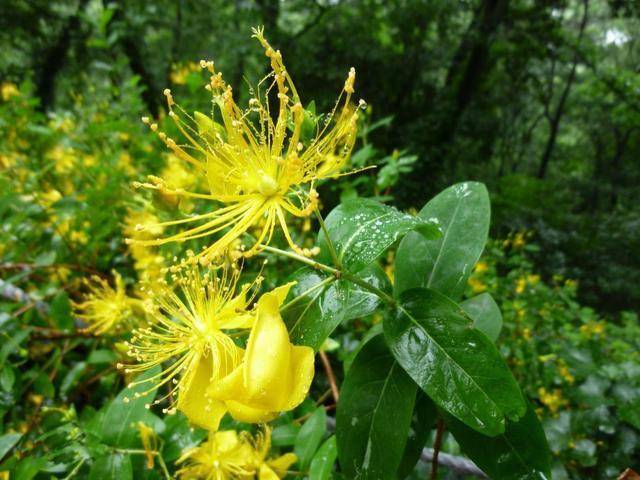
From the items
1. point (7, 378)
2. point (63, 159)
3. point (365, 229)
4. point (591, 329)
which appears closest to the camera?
point (365, 229)

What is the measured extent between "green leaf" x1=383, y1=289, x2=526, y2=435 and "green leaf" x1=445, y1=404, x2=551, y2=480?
10 centimetres

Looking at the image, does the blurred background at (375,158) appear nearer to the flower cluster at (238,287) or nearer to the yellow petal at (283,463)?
the flower cluster at (238,287)

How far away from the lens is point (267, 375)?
552 millimetres

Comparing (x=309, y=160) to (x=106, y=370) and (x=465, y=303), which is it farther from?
(x=106, y=370)

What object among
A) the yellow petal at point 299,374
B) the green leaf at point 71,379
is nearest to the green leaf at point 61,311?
the green leaf at point 71,379

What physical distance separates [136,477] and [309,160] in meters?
0.74

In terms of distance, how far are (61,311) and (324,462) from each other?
909 millimetres

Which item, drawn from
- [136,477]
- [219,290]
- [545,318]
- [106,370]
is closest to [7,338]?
[106,370]

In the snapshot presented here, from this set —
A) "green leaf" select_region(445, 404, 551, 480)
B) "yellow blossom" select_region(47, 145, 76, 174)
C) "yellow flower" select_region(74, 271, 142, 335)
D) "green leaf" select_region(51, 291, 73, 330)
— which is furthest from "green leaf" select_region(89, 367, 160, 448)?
"yellow blossom" select_region(47, 145, 76, 174)

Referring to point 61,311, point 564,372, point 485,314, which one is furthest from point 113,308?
point 564,372

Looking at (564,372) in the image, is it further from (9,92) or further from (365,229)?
(9,92)

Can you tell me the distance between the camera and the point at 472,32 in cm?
673

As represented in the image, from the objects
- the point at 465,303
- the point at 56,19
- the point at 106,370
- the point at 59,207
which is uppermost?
the point at 56,19

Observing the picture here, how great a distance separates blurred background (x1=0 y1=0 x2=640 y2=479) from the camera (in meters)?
1.25
